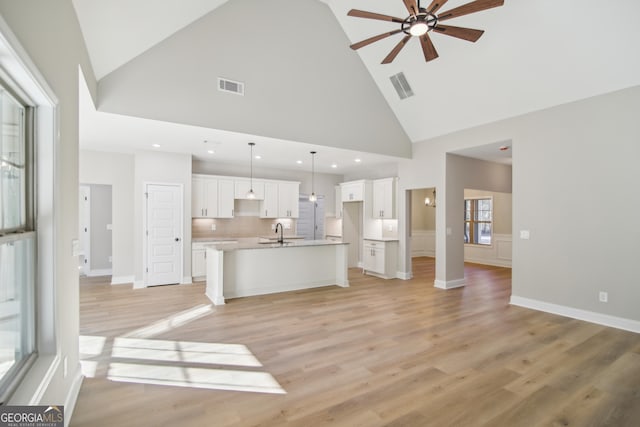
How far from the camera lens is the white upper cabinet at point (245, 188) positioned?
7430mm

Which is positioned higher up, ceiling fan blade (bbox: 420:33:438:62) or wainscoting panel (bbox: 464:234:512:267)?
ceiling fan blade (bbox: 420:33:438:62)

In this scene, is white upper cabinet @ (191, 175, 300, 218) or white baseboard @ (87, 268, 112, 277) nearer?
white upper cabinet @ (191, 175, 300, 218)

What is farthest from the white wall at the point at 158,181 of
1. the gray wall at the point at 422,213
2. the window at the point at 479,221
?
the window at the point at 479,221

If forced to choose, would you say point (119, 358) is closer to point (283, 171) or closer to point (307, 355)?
point (307, 355)

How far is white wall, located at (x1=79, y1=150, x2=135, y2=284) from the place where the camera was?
252 inches

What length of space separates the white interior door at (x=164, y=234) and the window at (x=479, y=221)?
337 inches

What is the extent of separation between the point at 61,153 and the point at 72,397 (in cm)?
178

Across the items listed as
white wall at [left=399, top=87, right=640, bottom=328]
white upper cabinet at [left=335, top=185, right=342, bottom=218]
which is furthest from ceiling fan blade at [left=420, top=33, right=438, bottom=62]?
white upper cabinet at [left=335, top=185, right=342, bottom=218]

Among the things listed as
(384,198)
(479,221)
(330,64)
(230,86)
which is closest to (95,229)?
(230,86)

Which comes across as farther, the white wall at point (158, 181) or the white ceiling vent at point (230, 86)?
the white wall at point (158, 181)

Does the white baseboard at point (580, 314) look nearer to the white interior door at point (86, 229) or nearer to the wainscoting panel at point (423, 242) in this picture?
the wainscoting panel at point (423, 242)

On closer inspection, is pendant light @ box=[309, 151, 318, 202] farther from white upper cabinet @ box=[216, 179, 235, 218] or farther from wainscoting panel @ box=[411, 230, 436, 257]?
wainscoting panel @ box=[411, 230, 436, 257]

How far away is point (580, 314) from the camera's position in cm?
443

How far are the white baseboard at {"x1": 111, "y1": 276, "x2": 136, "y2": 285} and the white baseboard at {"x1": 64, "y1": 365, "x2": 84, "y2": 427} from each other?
14.3ft
